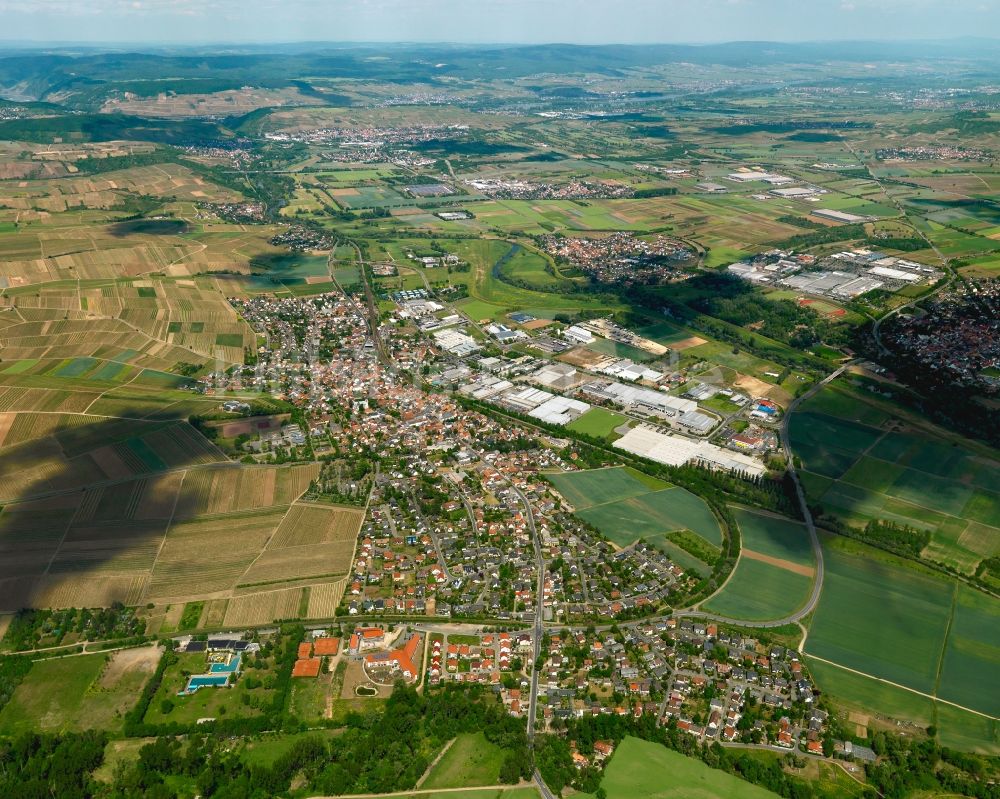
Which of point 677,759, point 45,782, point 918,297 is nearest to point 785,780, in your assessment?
point 677,759

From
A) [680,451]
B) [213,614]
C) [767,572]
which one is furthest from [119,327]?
[767,572]

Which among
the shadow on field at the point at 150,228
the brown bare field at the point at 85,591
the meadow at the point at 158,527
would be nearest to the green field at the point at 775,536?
the meadow at the point at 158,527

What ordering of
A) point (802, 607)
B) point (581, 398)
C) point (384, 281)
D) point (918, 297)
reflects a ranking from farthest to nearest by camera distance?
point (384, 281) → point (918, 297) → point (581, 398) → point (802, 607)

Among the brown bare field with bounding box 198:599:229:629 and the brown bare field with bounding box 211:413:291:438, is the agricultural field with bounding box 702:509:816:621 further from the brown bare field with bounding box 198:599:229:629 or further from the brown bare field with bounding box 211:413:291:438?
the brown bare field with bounding box 211:413:291:438

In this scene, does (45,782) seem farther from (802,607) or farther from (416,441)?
(802,607)

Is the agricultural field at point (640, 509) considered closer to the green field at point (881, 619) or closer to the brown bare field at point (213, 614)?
the green field at point (881, 619)
